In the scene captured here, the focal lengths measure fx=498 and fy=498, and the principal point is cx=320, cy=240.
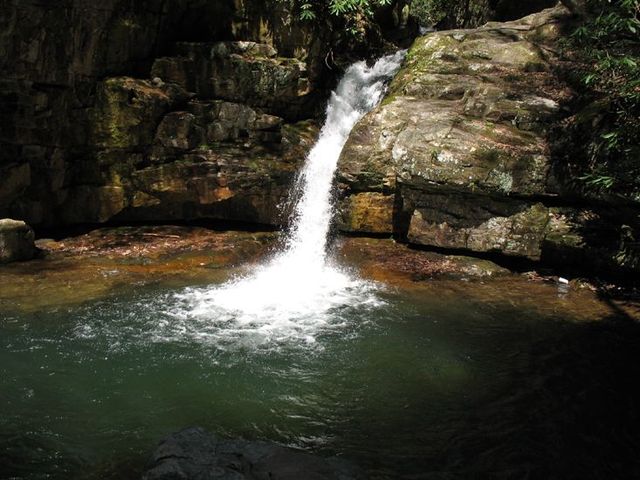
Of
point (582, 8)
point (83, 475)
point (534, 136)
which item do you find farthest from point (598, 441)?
point (582, 8)

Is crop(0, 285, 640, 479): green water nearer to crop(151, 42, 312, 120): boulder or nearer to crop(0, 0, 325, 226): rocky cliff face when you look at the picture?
crop(0, 0, 325, 226): rocky cliff face

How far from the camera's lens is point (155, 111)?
12.1 meters

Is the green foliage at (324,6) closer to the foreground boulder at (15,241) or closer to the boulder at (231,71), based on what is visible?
the boulder at (231,71)

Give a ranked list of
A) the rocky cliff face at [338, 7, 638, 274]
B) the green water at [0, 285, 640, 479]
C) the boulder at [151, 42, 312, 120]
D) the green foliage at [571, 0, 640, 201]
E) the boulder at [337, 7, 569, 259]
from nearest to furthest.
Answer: the green water at [0, 285, 640, 479], the green foliage at [571, 0, 640, 201], the rocky cliff face at [338, 7, 638, 274], the boulder at [337, 7, 569, 259], the boulder at [151, 42, 312, 120]

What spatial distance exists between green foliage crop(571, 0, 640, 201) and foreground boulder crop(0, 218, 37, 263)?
35.9 ft

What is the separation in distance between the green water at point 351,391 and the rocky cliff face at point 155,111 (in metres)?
4.73

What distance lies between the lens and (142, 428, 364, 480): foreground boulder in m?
3.83

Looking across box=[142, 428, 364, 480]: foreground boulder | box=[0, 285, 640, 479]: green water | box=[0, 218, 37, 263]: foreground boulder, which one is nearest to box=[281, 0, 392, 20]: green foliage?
box=[0, 285, 640, 479]: green water

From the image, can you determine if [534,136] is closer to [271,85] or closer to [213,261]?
[271,85]

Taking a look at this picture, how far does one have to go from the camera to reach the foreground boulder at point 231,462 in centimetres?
383

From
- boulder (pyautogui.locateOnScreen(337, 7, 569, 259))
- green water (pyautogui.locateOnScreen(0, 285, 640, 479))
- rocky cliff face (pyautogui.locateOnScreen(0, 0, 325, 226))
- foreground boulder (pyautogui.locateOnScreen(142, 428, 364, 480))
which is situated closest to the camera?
foreground boulder (pyautogui.locateOnScreen(142, 428, 364, 480))

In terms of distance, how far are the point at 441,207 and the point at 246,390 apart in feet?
21.2

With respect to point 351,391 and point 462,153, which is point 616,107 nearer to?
point 462,153

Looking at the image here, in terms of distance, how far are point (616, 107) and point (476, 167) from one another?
2.86 m
